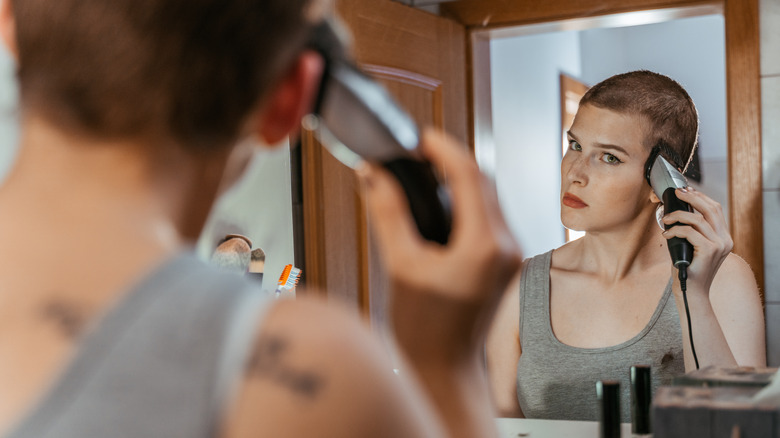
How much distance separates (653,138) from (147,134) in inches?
48.4

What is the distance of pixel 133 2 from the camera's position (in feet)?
1.06

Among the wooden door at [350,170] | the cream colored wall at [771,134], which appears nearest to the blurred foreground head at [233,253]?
the wooden door at [350,170]

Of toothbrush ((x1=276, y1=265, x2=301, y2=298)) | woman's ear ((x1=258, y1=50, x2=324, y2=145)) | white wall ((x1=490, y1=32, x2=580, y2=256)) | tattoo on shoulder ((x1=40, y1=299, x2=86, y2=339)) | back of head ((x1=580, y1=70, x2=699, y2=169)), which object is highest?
white wall ((x1=490, y1=32, x2=580, y2=256))

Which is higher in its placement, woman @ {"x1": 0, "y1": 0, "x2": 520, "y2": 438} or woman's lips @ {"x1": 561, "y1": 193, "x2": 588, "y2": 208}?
woman's lips @ {"x1": 561, "y1": 193, "x2": 588, "y2": 208}

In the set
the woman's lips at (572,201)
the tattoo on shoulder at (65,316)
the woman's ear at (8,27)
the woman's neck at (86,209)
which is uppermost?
the woman's lips at (572,201)

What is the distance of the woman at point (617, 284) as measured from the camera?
130 cm

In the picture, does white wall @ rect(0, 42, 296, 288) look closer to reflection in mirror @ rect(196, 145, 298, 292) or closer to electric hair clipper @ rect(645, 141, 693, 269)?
reflection in mirror @ rect(196, 145, 298, 292)

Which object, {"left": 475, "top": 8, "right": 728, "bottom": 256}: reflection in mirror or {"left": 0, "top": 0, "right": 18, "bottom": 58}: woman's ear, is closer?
{"left": 0, "top": 0, "right": 18, "bottom": 58}: woman's ear

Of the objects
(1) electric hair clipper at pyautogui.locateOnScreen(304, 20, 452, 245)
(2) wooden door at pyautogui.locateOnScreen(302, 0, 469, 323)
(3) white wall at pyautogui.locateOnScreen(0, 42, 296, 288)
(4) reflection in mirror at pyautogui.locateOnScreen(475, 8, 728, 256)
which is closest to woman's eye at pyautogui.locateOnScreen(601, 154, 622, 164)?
(3) white wall at pyautogui.locateOnScreen(0, 42, 296, 288)

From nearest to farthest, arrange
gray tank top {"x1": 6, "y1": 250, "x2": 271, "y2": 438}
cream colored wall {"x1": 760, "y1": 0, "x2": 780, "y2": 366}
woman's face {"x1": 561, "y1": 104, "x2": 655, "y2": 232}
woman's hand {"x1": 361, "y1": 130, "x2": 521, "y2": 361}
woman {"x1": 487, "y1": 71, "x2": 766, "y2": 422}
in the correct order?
gray tank top {"x1": 6, "y1": 250, "x2": 271, "y2": 438}, woman's hand {"x1": 361, "y1": 130, "x2": 521, "y2": 361}, woman {"x1": 487, "y1": 71, "x2": 766, "y2": 422}, woman's face {"x1": 561, "y1": 104, "x2": 655, "y2": 232}, cream colored wall {"x1": 760, "y1": 0, "x2": 780, "y2": 366}

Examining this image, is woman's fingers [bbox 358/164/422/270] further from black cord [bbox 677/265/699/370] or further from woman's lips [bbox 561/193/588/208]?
woman's lips [bbox 561/193/588/208]

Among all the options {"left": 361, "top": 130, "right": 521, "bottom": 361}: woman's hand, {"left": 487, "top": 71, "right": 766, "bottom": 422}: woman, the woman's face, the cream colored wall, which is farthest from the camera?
the cream colored wall

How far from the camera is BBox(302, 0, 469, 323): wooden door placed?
2.18 m

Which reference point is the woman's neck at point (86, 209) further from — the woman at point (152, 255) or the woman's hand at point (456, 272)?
the woman's hand at point (456, 272)
